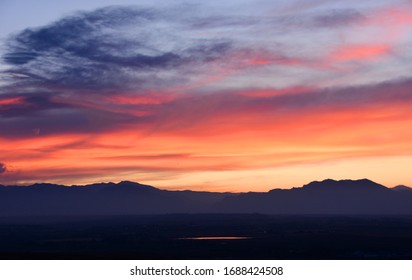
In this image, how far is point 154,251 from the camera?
81.8 metres

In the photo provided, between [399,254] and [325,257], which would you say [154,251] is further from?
[399,254]

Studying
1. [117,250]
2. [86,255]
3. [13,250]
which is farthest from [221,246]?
[13,250]

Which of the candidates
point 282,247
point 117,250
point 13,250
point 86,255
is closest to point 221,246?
point 282,247

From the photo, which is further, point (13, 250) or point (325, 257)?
point (13, 250)

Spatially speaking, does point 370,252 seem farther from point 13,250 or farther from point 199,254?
point 13,250

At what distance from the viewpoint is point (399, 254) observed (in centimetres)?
7650

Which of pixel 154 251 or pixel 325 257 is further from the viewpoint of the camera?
pixel 154 251
